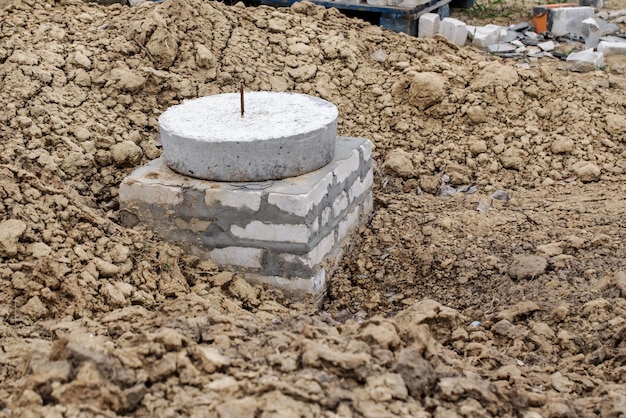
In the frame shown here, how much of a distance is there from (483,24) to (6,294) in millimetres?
7567

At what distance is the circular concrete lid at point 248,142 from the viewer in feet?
13.7

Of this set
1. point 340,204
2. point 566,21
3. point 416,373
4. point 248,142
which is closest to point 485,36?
point 566,21

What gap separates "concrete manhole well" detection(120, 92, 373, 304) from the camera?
4148 mm

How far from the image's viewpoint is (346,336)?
3.09m

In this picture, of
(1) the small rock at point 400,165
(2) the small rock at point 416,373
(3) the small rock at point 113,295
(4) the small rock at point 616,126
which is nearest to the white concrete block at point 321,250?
(3) the small rock at point 113,295

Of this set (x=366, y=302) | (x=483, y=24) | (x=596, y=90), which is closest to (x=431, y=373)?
(x=366, y=302)

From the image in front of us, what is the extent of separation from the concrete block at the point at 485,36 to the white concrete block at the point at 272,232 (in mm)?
5203

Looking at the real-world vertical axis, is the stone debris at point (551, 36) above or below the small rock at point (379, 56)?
below

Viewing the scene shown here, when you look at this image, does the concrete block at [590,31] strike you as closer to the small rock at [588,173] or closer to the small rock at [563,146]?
the small rock at [563,146]

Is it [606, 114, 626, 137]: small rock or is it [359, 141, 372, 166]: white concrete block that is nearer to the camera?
[359, 141, 372, 166]: white concrete block

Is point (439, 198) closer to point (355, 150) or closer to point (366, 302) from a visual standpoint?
point (355, 150)

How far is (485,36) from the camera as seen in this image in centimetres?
857

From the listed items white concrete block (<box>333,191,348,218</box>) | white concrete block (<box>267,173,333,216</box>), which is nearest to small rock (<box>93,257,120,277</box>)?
white concrete block (<box>267,173,333,216</box>)

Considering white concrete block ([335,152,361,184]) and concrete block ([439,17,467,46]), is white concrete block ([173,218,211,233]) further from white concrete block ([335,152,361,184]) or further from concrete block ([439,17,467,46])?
concrete block ([439,17,467,46])
